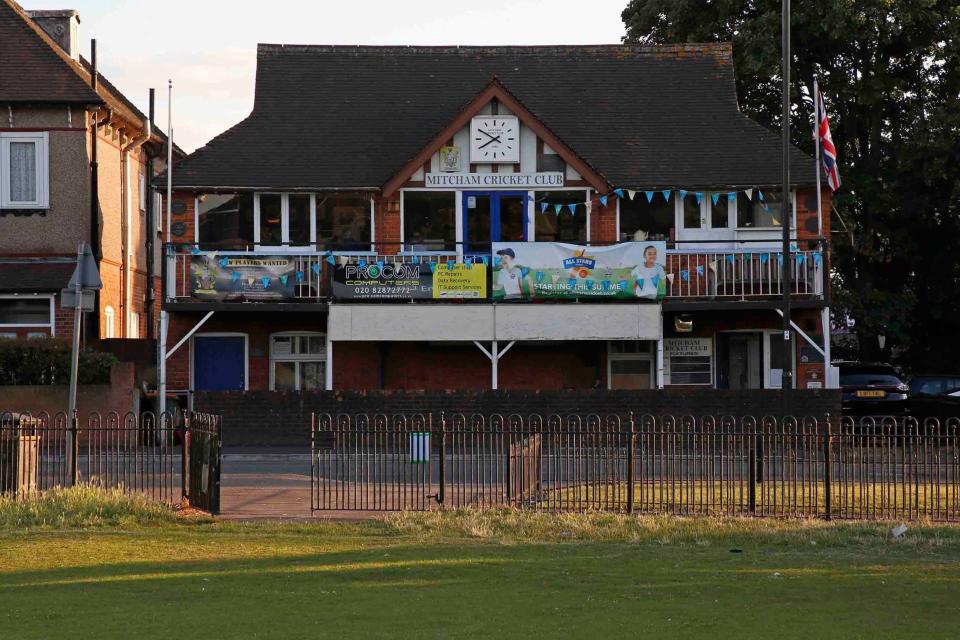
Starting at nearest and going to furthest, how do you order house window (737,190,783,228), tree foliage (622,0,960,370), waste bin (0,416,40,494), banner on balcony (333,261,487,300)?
waste bin (0,416,40,494)
banner on balcony (333,261,487,300)
house window (737,190,783,228)
tree foliage (622,0,960,370)

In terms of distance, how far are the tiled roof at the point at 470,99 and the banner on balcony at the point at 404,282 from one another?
Result: 9.03 ft

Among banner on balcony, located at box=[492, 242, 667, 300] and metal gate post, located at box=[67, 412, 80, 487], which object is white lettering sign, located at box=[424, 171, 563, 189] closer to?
banner on balcony, located at box=[492, 242, 667, 300]

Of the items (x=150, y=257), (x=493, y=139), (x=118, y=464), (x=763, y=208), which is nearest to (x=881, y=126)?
(x=763, y=208)

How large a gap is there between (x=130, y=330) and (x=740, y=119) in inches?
653

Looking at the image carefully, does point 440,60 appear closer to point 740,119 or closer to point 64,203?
point 740,119

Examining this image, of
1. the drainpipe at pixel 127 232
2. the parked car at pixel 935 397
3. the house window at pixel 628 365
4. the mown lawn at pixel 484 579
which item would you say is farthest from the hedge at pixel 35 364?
the parked car at pixel 935 397

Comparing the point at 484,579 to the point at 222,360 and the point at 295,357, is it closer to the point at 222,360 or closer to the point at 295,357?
the point at 295,357

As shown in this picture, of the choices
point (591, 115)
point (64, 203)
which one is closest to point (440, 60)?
point (591, 115)

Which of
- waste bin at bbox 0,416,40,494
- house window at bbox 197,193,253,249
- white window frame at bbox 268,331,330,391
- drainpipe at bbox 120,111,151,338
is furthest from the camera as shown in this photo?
drainpipe at bbox 120,111,151,338

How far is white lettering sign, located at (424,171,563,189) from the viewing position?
3406cm

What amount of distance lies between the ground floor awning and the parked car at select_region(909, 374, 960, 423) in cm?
604

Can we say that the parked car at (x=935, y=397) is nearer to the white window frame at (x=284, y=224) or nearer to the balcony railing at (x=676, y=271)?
the balcony railing at (x=676, y=271)

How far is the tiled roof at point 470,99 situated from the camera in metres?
34.5

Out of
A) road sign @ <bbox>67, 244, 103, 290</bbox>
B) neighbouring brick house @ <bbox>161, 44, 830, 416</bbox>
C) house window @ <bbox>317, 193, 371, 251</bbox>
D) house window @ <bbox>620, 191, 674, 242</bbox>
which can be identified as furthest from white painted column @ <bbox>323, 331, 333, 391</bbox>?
road sign @ <bbox>67, 244, 103, 290</bbox>
